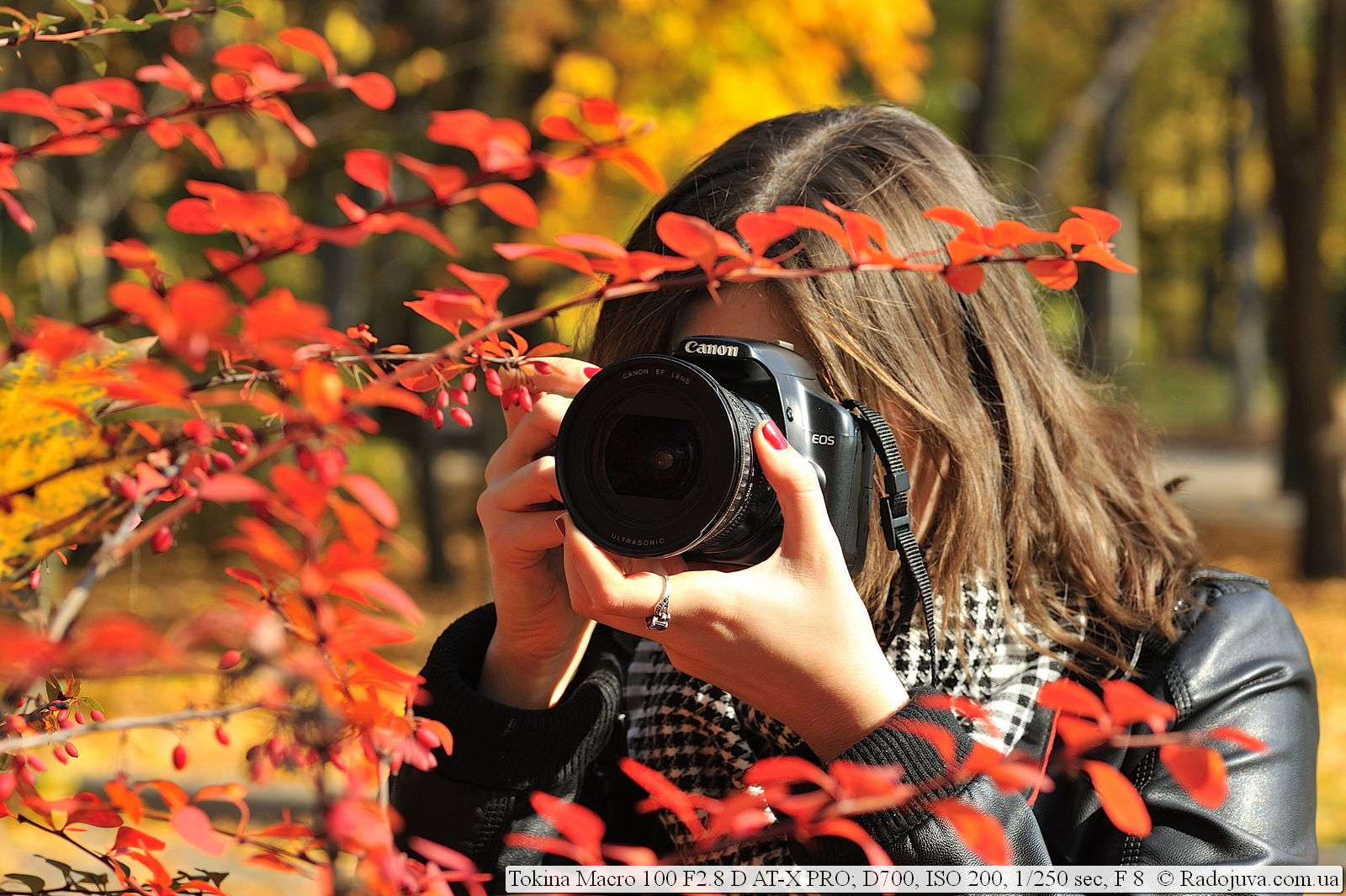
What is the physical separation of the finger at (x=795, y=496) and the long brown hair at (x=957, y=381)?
0.88 ft

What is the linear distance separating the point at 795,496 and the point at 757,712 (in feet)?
1.38

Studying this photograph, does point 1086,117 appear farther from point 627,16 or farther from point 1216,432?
point 1216,432

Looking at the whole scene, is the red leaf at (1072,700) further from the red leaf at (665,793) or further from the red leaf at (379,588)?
the red leaf at (379,588)

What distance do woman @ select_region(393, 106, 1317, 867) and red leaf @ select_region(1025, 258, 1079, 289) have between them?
1.06 ft

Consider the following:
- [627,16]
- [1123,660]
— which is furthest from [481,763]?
[627,16]

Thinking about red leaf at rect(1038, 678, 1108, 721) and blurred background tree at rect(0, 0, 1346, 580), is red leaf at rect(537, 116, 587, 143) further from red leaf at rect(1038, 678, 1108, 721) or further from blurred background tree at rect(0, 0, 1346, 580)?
blurred background tree at rect(0, 0, 1346, 580)

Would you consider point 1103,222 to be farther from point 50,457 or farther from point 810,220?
point 50,457

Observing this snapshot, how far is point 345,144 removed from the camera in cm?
504

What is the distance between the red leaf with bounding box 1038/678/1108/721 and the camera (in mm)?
587

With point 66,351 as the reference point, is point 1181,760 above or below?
below

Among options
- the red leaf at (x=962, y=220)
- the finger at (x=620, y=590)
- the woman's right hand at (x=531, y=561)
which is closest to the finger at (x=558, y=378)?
the woman's right hand at (x=531, y=561)

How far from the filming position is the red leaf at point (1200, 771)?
0.54 m

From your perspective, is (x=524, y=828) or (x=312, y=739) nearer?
(x=312, y=739)

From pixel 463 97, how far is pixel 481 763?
18.5 feet
